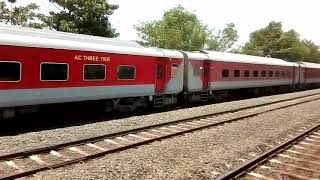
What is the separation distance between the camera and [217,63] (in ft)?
90.0

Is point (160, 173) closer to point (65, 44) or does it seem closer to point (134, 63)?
point (65, 44)

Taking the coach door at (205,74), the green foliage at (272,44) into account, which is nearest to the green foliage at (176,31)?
the green foliage at (272,44)

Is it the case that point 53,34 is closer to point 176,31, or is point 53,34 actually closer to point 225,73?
point 225,73

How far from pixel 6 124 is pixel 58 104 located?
1901 millimetres

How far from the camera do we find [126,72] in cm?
1886

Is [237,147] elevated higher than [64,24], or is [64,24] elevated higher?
[64,24]

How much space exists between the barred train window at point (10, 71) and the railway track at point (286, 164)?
7564 millimetres

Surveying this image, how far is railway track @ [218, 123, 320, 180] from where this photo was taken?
9.60m

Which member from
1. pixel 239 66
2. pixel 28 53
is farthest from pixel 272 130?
pixel 239 66

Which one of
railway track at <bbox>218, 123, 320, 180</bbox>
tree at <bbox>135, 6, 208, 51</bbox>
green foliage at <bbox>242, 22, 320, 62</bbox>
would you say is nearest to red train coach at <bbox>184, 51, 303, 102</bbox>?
railway track at <bbox>218, 123, 320, 180</bbox>

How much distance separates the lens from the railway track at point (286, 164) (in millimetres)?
9602

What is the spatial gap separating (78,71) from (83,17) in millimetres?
19298

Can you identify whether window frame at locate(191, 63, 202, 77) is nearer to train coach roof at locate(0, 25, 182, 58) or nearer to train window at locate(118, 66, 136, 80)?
train coach roof at locate(0, 25, 182, 58)

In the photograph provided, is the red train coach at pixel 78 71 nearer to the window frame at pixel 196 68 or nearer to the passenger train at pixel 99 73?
the passenger train at pixel 99 73
